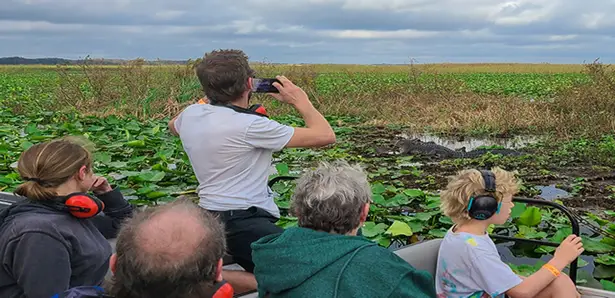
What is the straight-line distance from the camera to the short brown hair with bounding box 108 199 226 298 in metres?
1.44

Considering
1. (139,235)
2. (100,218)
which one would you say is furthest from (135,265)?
(100,218)

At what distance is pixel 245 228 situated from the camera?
2.93 meters

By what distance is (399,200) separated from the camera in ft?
18.4

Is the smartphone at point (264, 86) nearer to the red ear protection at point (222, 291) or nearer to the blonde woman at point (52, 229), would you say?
the blonde woman at point (52, 229)

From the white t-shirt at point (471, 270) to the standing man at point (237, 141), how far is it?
74 centimetres

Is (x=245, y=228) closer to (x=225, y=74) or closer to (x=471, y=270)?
(x=225, y=74)

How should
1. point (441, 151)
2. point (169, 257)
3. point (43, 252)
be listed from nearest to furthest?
point (169, 257) → point (43, 252) → point (441, 151)

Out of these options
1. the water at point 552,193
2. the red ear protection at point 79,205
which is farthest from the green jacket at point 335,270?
the water at point 552,193

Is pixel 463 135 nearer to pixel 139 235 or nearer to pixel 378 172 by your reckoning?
pixel 378 172

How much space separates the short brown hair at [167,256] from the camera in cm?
144

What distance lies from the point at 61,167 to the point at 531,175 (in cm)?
645

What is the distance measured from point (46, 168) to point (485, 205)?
1.78m

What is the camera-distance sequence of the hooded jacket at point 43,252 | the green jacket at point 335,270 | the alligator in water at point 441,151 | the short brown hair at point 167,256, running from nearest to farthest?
1. the short brown hair at point 167,256
2. the green jacket at point 335,270
3. the hooded jacket at point 43,252
4. the alligator in water at point 441,151

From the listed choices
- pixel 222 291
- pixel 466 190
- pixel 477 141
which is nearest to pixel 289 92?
pixel 466 190
